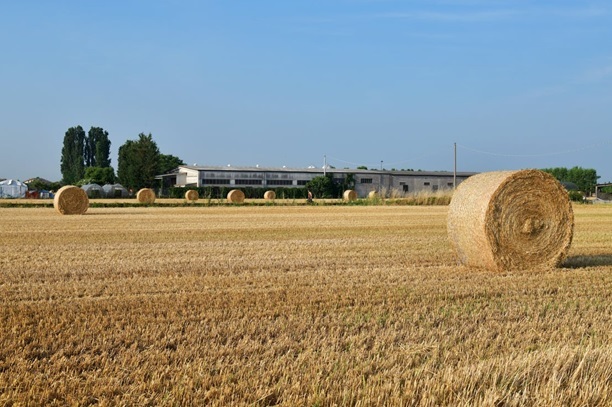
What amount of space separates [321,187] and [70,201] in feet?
152

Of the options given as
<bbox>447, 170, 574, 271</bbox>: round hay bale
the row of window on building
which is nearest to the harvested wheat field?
<bbox>447, 170, 574, 271</bbox>: round hay bale

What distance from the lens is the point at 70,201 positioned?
33.6 m

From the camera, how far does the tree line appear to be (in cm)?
9262

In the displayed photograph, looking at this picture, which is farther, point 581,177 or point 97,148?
point 97,148

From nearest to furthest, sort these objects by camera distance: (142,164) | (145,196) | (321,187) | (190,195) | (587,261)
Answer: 1. (587,261)
2. (145,196)
3. (190,195)
4. (321,187)
5. (142,164)

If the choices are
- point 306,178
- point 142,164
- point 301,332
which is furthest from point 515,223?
point 142,164

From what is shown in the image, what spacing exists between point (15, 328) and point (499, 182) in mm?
8648

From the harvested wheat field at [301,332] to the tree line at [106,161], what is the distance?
81.8m

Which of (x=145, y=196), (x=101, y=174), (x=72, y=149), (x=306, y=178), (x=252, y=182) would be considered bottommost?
(x=145, y=196)

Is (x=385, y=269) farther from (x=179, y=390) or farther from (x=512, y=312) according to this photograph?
(x=179, y=390)

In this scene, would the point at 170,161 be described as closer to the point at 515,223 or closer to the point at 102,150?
the point at 102,150

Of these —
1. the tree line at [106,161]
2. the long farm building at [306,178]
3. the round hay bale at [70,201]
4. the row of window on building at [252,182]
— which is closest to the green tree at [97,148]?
the tree line at [106,161]

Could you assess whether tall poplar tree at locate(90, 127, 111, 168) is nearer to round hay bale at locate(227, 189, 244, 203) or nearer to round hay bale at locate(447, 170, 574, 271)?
round hay bale at locate(227, 189, 244, 203)

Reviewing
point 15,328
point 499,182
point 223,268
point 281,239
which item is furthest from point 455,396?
point 281,239
